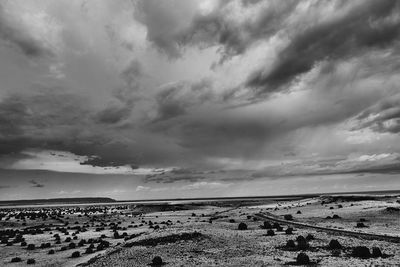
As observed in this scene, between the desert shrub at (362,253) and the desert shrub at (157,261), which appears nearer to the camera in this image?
the desert shrub at (362,253)

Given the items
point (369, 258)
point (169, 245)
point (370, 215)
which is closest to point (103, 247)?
point (169, 245)

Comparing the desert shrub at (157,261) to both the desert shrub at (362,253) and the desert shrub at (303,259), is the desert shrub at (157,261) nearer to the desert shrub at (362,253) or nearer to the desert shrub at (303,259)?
the desert shrub at (303,259)

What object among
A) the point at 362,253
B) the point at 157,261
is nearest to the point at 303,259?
the point at 362,253

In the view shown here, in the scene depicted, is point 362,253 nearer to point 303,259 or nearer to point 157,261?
point 303,259

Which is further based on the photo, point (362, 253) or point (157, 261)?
point (157, 261)

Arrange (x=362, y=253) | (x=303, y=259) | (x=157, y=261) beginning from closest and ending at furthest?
(x=303, y=259), (x=362, y=253), (x=157, y=261)

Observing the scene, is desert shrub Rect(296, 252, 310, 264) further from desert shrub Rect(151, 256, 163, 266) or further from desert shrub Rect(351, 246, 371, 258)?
desert shrub Rect(151, 256, 163, 266)

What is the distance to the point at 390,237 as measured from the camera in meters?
36.8

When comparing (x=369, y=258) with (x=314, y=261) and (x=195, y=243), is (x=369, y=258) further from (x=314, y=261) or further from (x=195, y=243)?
(x=195, y=243)

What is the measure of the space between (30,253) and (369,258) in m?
37.2

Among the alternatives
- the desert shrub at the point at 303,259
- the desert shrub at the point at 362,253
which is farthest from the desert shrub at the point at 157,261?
the desert shrub at the point at 362,253

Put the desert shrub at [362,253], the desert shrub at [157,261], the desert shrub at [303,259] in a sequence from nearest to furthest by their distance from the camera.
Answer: the desert shrub at [303,259] → the desert shrub at [362,253] → the desert shrub at [157,261]

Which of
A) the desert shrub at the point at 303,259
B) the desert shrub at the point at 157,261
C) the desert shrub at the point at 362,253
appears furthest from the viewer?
the desert shrub at the point at 157,261

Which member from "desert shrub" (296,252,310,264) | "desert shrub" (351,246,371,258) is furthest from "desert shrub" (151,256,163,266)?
"desert shrub" (351,246,371,258)
